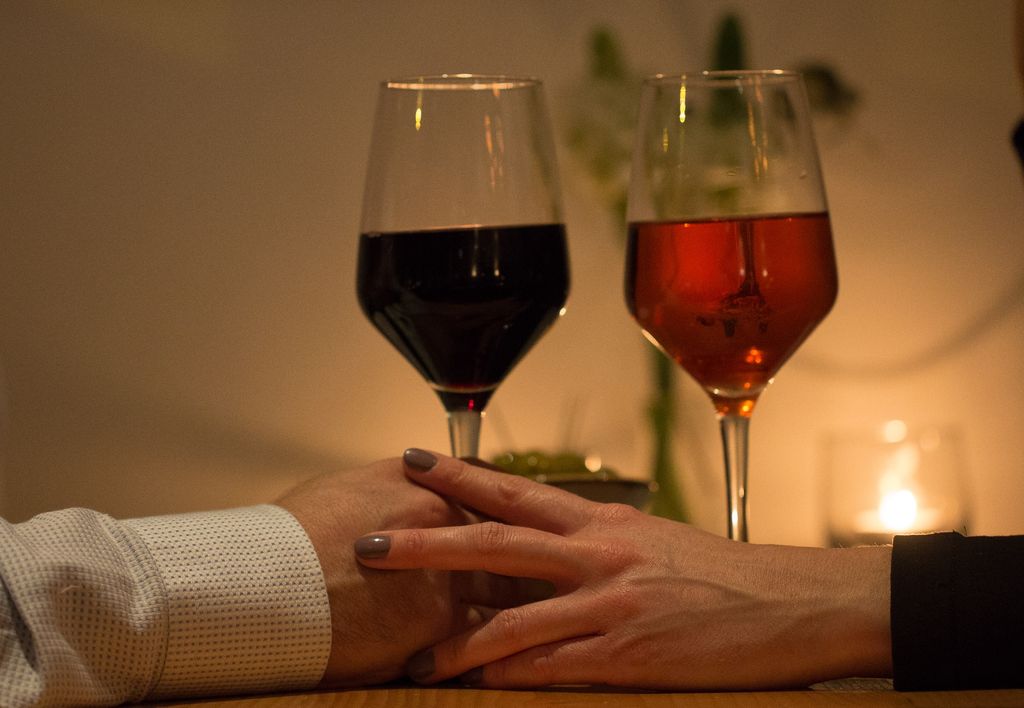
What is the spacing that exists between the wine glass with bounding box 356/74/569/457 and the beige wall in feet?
5.44

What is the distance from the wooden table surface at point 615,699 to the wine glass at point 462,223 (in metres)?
0.19

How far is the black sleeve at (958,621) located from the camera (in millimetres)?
696

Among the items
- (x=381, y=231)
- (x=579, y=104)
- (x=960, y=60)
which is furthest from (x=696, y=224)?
(x=960, y=60)

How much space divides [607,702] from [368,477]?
8.9 inches

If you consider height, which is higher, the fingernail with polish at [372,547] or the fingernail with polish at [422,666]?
the fingernail with polish at [372,547]

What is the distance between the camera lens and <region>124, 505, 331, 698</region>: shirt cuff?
0.70m

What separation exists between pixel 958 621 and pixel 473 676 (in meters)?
0.28

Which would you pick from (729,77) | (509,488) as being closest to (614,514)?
(509,488)

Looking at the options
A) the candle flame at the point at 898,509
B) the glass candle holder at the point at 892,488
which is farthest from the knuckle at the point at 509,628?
the candle flame at the point at 898,509

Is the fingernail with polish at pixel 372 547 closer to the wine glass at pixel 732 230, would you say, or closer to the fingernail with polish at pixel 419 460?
the fingernail with polish at pixel 419 460

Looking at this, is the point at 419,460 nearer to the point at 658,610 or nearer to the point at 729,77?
the point at 658,610

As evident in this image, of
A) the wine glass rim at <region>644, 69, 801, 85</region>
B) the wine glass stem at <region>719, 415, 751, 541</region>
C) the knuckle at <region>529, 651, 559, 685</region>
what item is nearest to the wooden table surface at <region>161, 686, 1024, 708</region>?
the knuckle at <region>529, 651, 559, 685</region>

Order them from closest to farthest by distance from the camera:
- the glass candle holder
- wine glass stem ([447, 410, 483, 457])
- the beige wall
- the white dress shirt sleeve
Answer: the white dress shirt sleeve < wine glass stem ([447, 410, 483, 457]) < the glass candle holder < the beige wall

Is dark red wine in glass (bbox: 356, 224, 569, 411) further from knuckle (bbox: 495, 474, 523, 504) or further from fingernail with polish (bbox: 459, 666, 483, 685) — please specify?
fingernail with polish (bbox: 459, 666, 483, 685)
